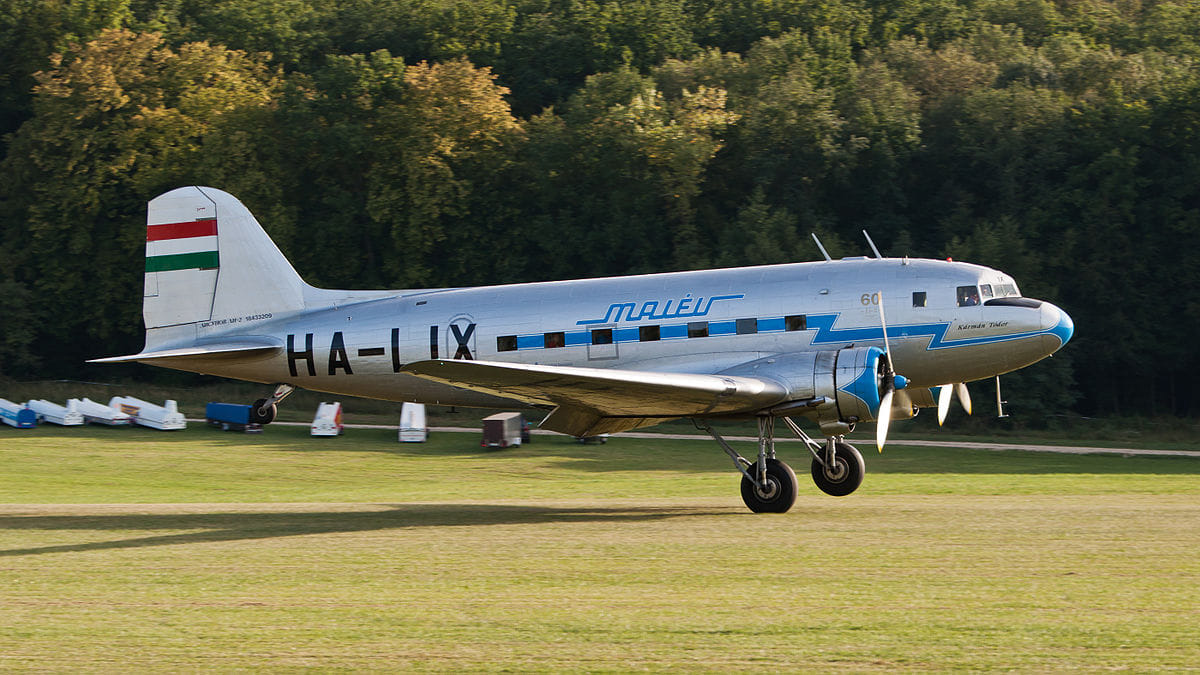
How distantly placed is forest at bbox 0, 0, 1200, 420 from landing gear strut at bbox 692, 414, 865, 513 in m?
22.8

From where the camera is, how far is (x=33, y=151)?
49.7 m

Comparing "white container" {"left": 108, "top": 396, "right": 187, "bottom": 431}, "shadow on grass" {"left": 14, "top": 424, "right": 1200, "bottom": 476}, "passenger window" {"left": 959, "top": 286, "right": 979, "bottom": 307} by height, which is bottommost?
"shadow on grass" {"left": 14, "top": 424, "right": 1200, "bottom": 476}

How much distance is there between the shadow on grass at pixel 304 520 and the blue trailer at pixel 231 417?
1596cm

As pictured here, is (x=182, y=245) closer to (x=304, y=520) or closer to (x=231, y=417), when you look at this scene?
(x=304, y=520)

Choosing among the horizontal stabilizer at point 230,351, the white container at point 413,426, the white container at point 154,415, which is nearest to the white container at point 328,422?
the white container at point 413,426

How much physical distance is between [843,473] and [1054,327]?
12.9ft

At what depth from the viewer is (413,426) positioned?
110ft

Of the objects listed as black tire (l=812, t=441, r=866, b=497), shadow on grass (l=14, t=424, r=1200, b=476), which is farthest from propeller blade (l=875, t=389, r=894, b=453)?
shadow on grass (l=14, t=424, r=1200, b=476)

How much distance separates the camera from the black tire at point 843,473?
1905 centimetres

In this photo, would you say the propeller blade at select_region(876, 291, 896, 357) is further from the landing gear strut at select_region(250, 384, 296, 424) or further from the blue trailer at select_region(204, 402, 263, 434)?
the blue trailer at select_region(204, 402, 263, 434)

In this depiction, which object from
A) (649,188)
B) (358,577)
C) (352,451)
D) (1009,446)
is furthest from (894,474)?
(649,188)

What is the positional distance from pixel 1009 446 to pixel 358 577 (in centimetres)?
2526

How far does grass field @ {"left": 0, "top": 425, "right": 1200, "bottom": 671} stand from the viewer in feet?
30.8

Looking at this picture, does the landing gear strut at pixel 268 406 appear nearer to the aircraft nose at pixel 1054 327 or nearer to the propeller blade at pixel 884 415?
the propeller blade at pixel 884 415
